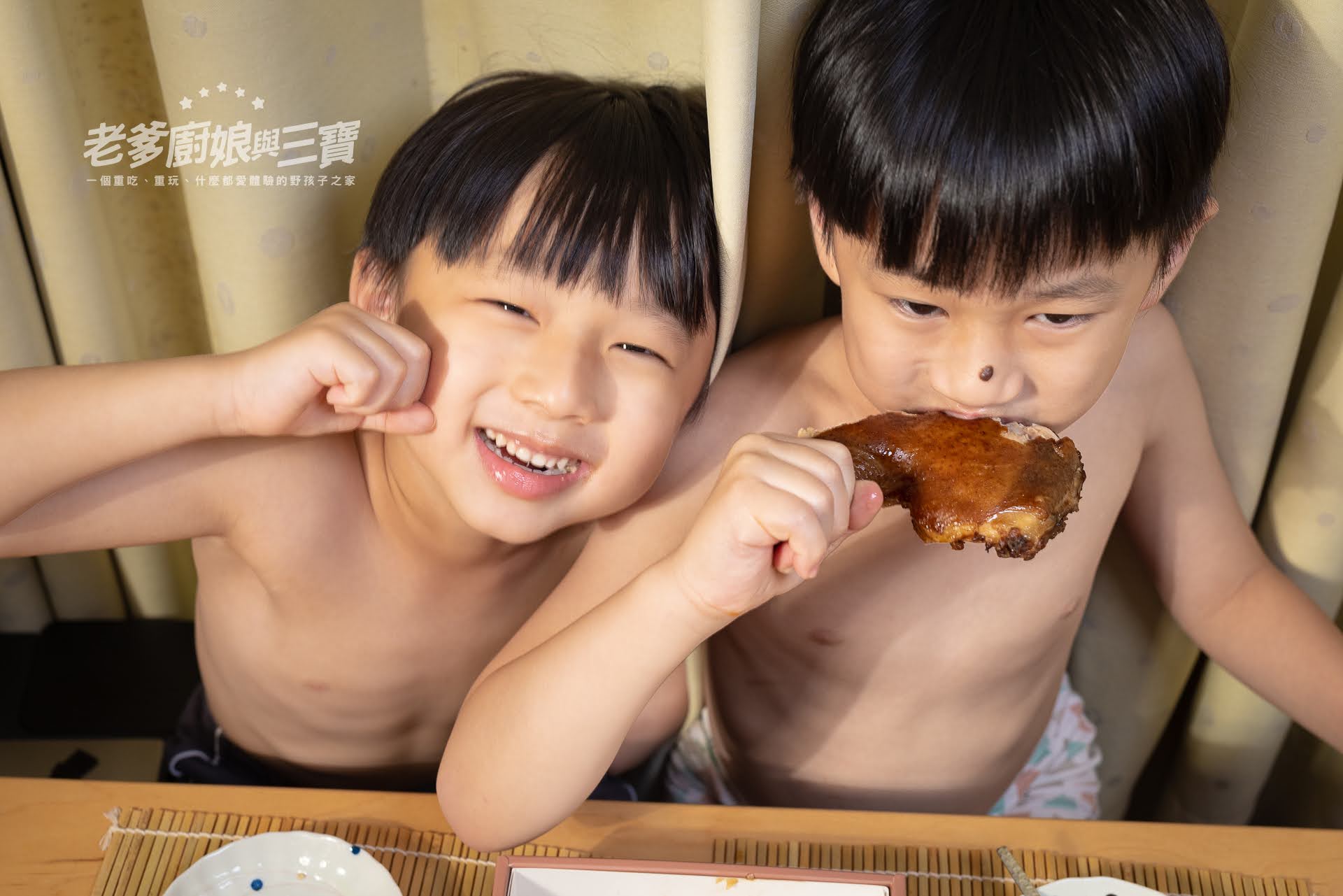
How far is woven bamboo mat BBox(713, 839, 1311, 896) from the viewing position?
1.02 meters

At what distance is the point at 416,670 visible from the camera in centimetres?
137

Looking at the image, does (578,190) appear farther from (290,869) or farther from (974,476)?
(290,869)

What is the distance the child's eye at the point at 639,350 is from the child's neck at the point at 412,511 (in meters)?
0.29

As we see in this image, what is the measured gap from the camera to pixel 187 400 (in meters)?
1.07

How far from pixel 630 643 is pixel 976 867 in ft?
1.26

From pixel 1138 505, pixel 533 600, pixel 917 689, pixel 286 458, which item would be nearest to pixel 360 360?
pixel 286 458

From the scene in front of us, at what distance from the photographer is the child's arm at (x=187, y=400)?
1048 millimetres

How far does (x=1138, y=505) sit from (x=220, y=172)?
3.79 ft

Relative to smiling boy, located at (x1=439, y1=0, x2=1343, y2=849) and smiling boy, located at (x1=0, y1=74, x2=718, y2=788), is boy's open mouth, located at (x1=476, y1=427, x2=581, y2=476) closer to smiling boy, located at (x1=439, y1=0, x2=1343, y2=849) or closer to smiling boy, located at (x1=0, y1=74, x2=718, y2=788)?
smiling boy, located at (x1=0, y1=74, x2=718, y2=788)

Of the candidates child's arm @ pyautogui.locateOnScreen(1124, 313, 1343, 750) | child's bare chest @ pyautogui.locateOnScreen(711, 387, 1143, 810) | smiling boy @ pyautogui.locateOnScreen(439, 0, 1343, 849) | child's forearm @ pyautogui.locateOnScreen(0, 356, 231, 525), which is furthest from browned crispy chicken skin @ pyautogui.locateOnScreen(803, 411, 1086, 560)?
child's forearm @ pyautogui.locateOnScreen(0, 356, 231, 525)

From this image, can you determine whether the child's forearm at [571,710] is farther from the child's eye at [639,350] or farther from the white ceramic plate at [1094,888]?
the white ceramic plate at [1094,888]

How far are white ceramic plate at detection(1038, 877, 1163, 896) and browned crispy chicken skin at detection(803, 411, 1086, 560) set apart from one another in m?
0.29

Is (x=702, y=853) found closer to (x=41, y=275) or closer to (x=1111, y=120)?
(x=1111, y=120)
